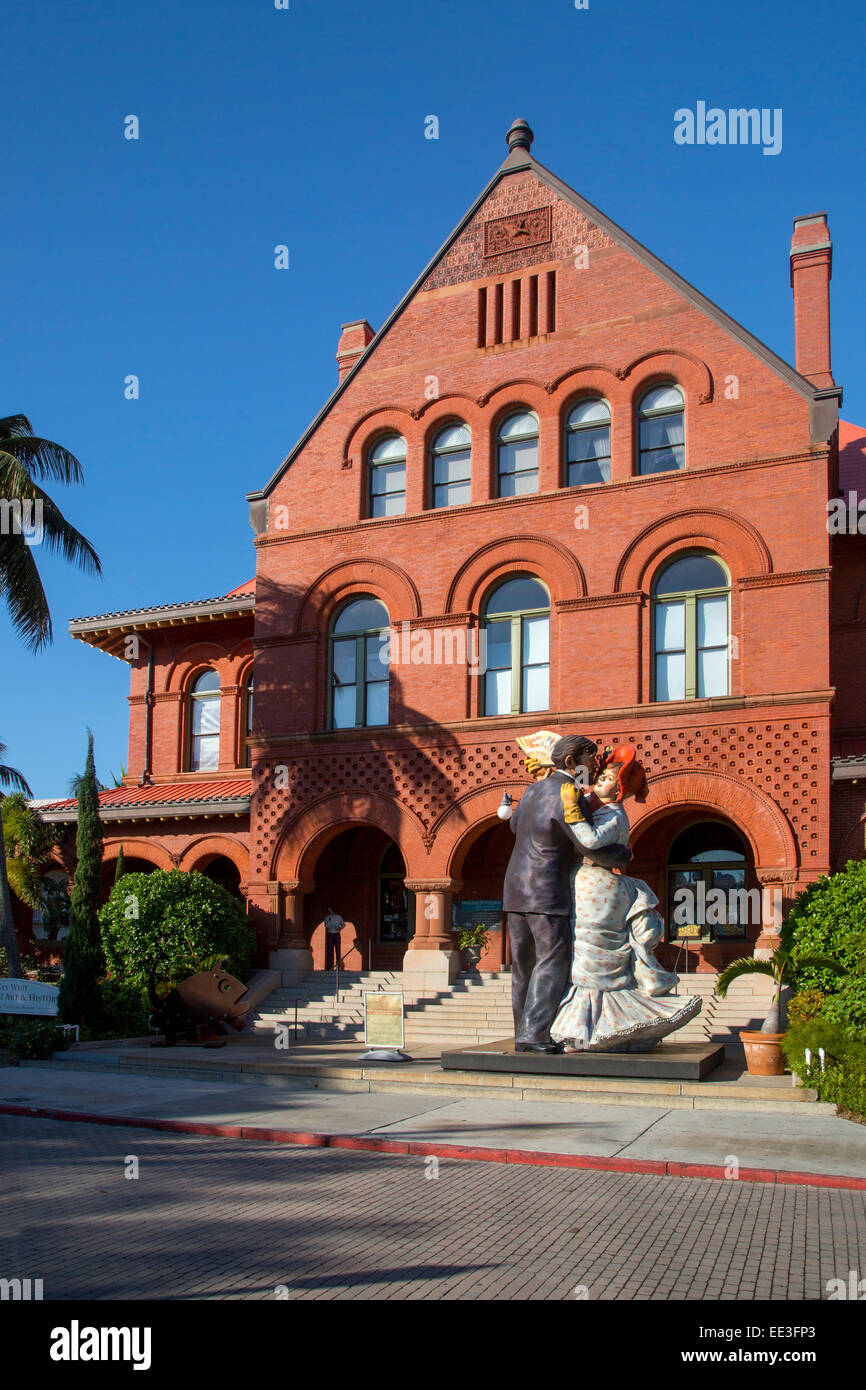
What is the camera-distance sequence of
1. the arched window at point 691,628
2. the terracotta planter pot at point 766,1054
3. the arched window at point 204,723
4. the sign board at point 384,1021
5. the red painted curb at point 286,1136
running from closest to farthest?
the red painted curb at point 286,1136
the terracotta planter pot at point 766,1054
the sign board at point 384,1021
the arched window at point 691,628
the arched window at point 204,723

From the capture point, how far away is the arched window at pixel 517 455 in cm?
2405

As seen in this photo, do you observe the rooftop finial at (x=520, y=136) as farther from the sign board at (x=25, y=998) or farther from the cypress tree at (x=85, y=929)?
the sign board at (x=25, y=998)

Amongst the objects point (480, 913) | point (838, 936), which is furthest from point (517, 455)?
point (838, 936)

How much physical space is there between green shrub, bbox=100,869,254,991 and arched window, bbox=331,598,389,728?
4716 millimetres

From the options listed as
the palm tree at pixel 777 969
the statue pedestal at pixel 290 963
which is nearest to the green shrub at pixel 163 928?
the statue pedestal at pixel 290 963

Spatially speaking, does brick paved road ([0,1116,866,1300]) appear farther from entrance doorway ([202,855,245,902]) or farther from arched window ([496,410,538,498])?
entrance doorway ([202,855,245,902])

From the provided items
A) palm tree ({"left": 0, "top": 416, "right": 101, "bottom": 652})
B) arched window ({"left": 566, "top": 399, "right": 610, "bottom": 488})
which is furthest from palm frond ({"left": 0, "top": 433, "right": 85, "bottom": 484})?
arched window ({"left": 566, "top": 399, "right": 610, "bottom": 488})

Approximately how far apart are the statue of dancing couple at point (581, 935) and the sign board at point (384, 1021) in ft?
7.72

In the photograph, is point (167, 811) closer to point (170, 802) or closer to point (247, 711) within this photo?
point (170, 802)

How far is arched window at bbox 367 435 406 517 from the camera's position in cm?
2539

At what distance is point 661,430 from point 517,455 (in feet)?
9.86

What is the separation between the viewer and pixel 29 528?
2447cm

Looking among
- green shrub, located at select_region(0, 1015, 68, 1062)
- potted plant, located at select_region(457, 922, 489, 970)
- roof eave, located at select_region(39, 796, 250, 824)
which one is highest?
roof eave, located at select_region(39, 796, 250, 824)

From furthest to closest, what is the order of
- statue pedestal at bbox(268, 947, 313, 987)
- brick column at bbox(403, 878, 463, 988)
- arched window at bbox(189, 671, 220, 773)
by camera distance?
arched window at bbox(189, 671, 220, 773) < statue pedestal at bbox(268, 947, 313, 987) < brick column at bbox(403, 878, 463, 988)
